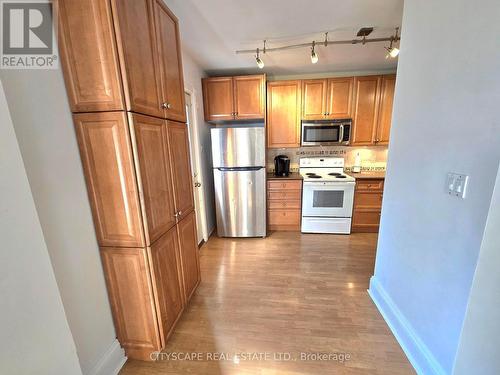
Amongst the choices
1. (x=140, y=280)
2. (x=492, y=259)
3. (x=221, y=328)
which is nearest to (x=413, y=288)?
(x=492, y=259)

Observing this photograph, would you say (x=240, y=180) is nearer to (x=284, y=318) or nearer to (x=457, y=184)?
(x=284, y=318)

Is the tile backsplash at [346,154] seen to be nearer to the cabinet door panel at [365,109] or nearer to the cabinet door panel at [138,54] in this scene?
the cabinet door panel at [365,109]

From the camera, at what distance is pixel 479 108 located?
962mm

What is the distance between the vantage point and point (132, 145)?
1.16m

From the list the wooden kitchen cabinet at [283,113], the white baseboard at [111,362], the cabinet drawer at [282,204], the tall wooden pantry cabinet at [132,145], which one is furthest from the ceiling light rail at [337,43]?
the white baseboard at [111,362]

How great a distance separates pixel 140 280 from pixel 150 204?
492 mm

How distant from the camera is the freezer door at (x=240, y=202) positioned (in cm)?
306

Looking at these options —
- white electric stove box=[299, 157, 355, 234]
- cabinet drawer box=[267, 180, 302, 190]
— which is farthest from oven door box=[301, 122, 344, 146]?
cabinet drawer box=[267, 180, 302, 190]

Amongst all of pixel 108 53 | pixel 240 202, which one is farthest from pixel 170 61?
pixel 240 202

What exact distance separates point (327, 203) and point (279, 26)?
2.34 m

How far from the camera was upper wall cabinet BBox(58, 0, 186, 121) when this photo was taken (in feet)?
3.30

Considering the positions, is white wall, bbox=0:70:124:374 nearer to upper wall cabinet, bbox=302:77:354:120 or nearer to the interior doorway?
the interior doorway

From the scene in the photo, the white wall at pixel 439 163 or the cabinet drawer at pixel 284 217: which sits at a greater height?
the white wall at pixel 439 163

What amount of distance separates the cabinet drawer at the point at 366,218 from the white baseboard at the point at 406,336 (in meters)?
1.45
